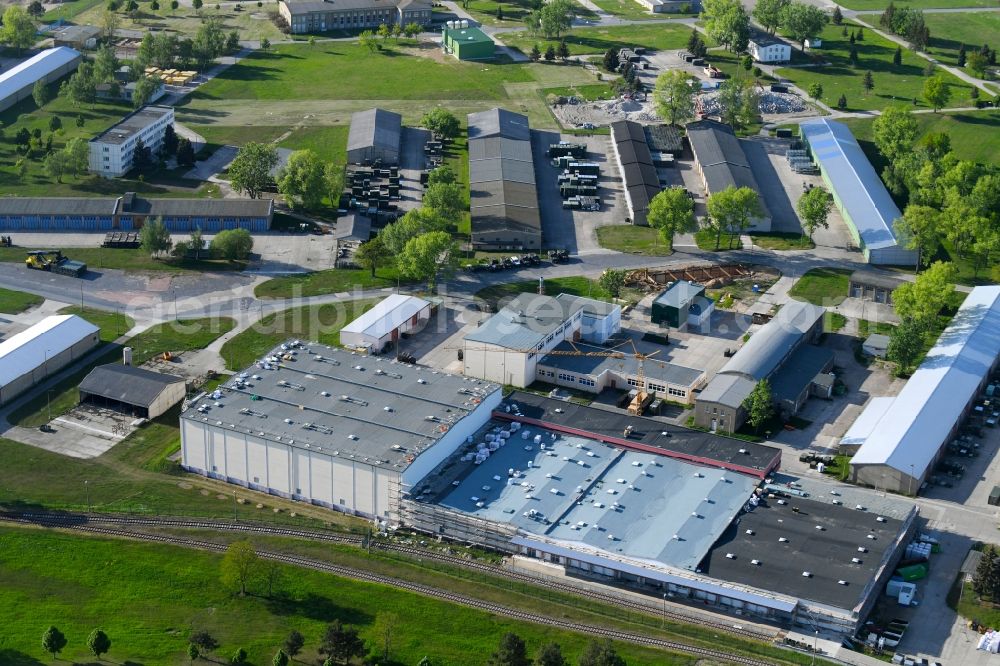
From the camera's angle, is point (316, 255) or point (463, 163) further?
point (463, 163)

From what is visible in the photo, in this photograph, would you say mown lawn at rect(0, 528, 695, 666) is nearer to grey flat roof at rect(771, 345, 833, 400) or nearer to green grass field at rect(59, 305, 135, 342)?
green grass field at rect(59, 305, 135, 342)

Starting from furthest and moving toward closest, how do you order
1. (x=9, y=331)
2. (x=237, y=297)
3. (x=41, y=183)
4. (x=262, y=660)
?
(x=41, y=183) → (x=237, y=297) → (x=9, y=331) → (x=262, y=660)

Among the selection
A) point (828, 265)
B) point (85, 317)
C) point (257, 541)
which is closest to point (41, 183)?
point (85, 317)

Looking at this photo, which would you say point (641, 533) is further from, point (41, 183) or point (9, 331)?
point (41, 183)

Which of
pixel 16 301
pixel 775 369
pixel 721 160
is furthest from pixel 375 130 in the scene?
pixel 775 369

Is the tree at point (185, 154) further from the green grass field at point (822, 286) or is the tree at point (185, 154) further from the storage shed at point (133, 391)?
the green grass field at point (822, 286)

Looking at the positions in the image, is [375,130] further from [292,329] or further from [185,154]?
[292,329]

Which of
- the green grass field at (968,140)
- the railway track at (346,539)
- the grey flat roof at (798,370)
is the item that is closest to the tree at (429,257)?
the grey flat roof at (798,370)
